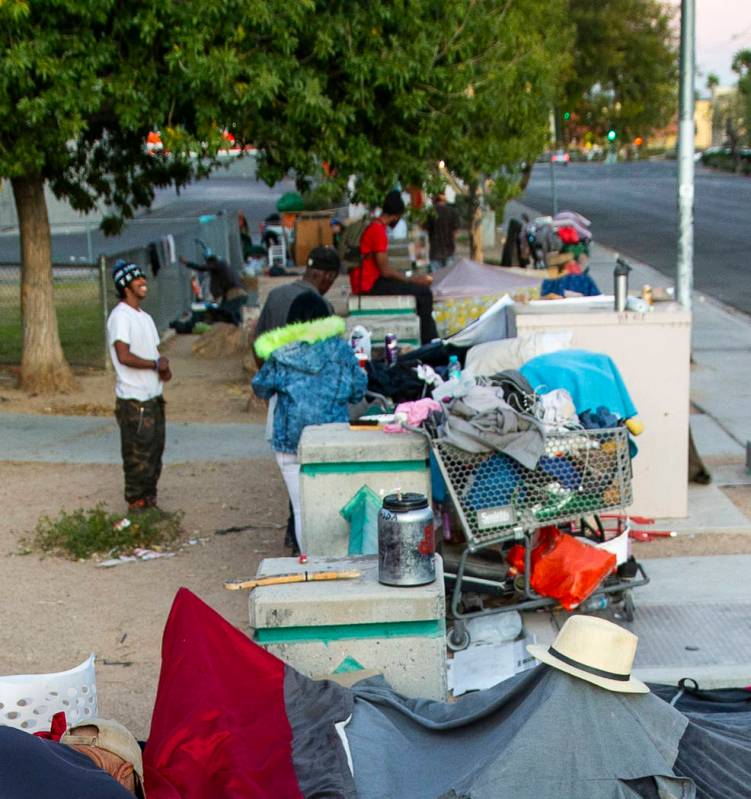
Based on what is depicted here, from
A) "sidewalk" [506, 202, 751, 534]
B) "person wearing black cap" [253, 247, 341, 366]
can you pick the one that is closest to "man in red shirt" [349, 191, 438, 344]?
"sidewalk" [506, 202, 751, 534]

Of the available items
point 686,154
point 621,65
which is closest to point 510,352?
point 686,154

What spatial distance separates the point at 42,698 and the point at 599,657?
6.37 ft

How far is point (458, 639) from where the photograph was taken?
6.16m

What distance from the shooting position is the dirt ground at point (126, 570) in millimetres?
6270

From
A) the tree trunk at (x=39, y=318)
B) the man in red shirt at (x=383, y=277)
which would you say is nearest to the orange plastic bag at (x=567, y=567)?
the man in red shirt at (x=383, y=277)

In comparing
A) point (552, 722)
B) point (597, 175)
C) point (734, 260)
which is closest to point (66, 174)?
point (552, 722)

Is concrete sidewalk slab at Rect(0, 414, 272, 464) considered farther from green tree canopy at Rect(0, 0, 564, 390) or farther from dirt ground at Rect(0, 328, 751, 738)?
green tree canopy at Rect(0, 0, 564, 390)

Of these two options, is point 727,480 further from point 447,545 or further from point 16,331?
point 16,331


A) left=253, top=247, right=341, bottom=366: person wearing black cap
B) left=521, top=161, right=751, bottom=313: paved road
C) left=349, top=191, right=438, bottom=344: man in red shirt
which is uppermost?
left=253, top=247, right=341, bottom=366: person wearing black cap

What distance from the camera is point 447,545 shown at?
6.83 metres

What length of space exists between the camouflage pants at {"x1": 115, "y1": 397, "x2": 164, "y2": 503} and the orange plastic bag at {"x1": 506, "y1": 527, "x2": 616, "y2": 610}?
9.85 ft

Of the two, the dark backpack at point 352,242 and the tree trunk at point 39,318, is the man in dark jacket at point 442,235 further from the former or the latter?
the tree trunk at point 39,318

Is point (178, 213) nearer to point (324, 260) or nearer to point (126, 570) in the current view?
point (324, 260)

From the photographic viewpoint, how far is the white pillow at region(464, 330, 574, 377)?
7.71 meters
